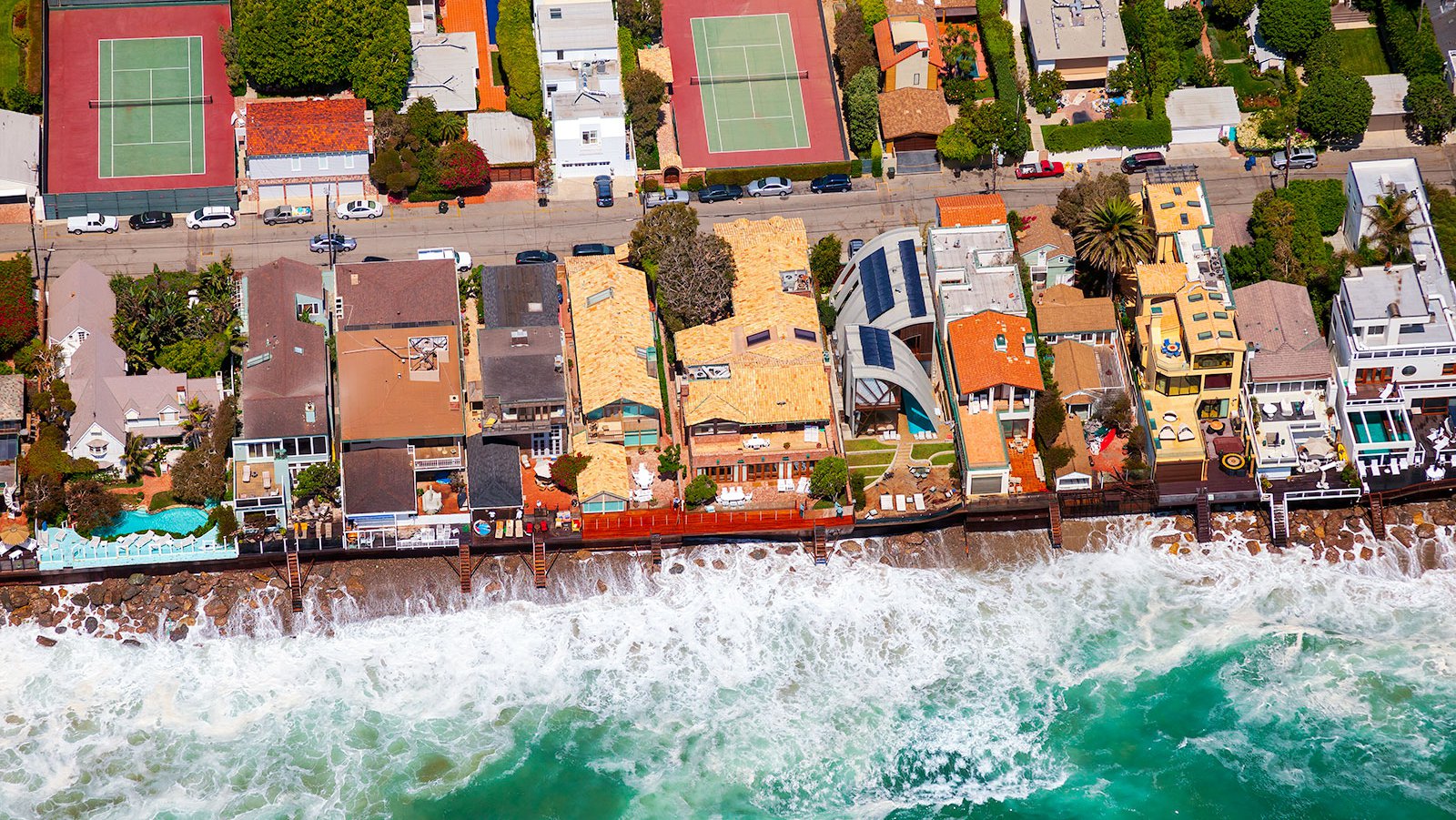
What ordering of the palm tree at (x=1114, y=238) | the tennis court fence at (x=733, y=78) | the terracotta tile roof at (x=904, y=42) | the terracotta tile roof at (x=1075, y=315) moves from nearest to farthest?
the terracotta tile roof at (x=1075, y=315)
the palm tree at (x=1114, y=238)
the terracotta tile roof at (x=904, y=42)
the tennis court fence at (x=733, y=78)

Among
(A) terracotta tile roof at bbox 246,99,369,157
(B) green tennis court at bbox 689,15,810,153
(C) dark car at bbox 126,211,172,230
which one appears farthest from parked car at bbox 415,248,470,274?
(B) green tennis court at bbox 689,15,810,153

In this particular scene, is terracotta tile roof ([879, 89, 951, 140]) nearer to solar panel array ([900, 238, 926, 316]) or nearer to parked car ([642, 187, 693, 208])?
solar panel array ([900, 238, 926, 316])

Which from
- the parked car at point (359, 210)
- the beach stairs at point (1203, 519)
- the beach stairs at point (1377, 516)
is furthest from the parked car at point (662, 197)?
the beach stairs at point (1377, 516)

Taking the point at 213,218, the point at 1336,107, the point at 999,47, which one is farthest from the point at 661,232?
the point at 1336,107

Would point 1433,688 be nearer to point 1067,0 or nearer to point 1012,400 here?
point 1012,400

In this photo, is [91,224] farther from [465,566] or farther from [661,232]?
[661,232]

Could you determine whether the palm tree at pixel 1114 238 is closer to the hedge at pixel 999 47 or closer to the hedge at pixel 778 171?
the hedge at pixel 999 47
